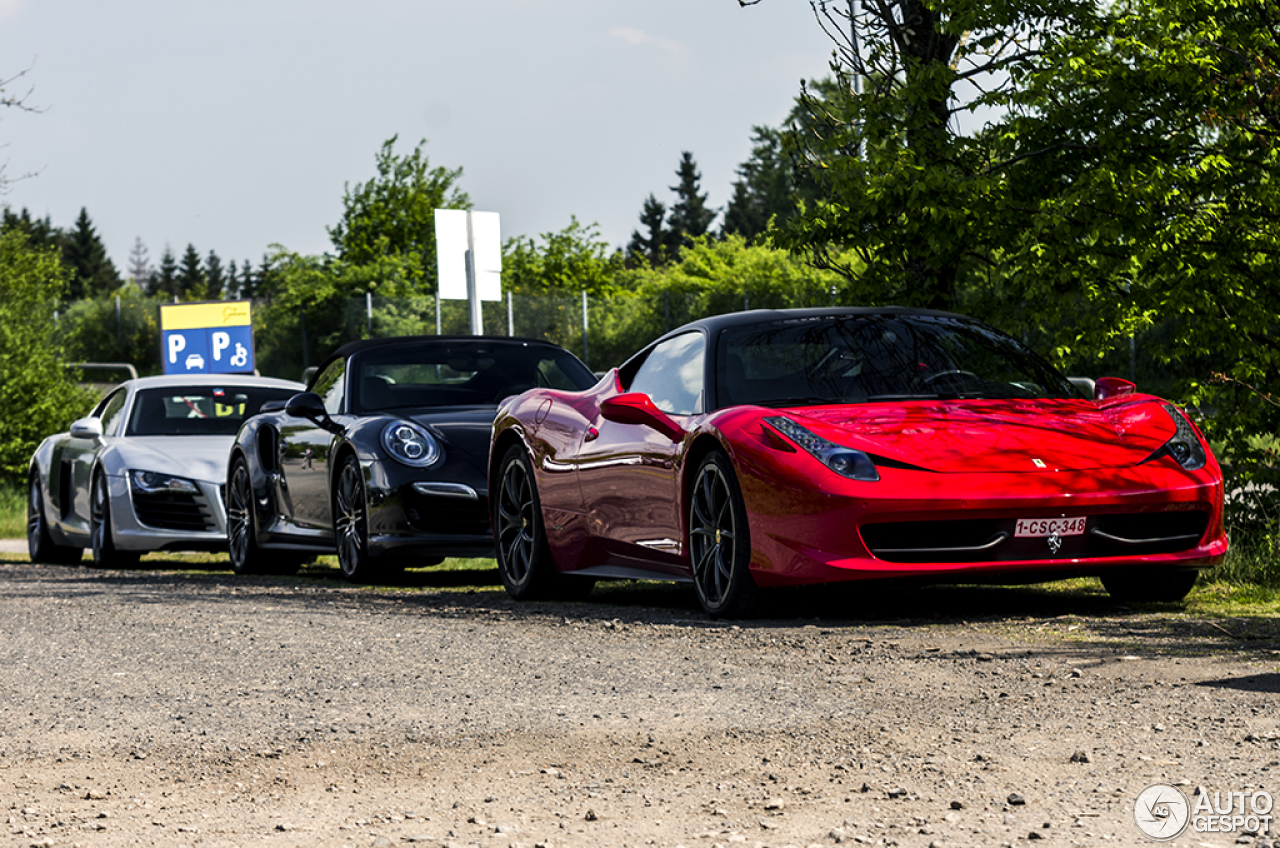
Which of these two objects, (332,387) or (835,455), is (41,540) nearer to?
(332,387)

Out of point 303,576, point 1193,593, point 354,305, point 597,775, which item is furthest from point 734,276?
point 597,775

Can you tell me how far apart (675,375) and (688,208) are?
11798 cm

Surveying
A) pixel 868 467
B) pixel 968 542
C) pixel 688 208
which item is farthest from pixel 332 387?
pixel 688 208

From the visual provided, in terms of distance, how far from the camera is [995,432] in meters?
6.90

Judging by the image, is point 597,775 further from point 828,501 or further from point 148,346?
point 148,346

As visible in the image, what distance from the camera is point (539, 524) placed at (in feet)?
28.8

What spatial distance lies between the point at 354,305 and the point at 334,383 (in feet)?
91.6

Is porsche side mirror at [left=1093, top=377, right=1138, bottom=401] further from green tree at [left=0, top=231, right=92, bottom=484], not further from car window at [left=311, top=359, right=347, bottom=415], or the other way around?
green tree at [left=0, top=231, right=92, bottom=484]

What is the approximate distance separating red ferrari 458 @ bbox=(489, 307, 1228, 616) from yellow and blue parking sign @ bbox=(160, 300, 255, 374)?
1443 centimetres

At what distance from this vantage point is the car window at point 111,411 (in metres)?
14.0

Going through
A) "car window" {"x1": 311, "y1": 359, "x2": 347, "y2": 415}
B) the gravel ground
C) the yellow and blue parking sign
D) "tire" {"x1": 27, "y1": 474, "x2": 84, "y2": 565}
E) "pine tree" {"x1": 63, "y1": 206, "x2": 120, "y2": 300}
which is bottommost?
"tire" {"x1": 27, "y1": 474, "x2": 84, "y2": 565}

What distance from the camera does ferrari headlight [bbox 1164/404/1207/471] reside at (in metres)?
7.07

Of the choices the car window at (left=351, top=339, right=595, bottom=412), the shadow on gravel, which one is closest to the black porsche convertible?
the car window at (left=351, top=339, right=595, bottom=412)

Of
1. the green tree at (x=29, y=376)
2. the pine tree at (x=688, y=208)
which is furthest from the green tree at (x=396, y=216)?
the pine tree at (x=688, y=208)
